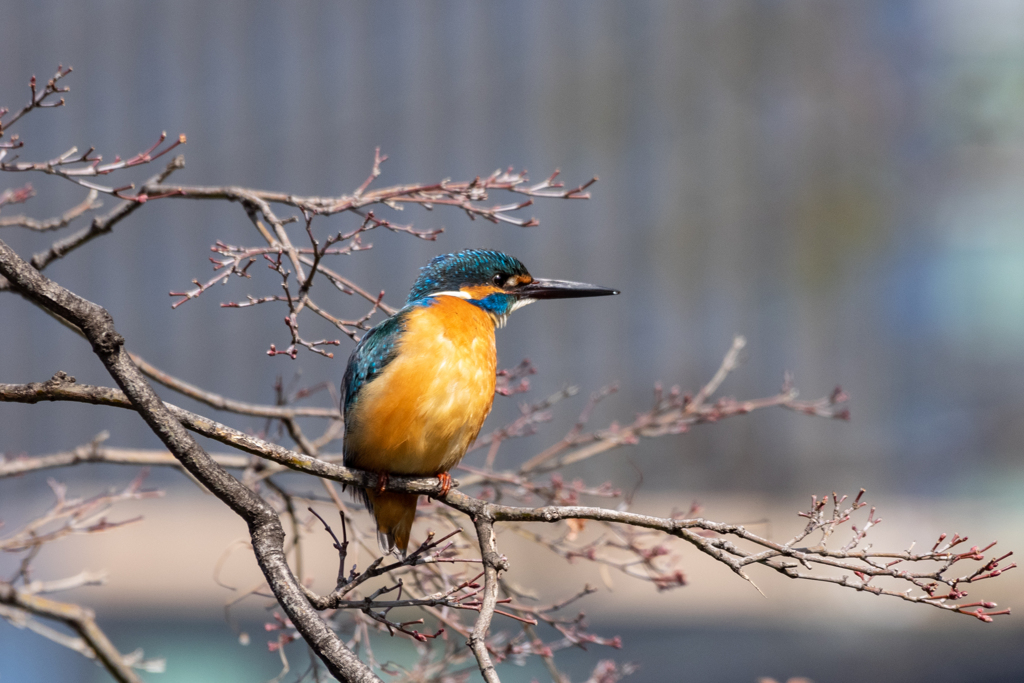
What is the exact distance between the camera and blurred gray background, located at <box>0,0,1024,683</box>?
19.7ft

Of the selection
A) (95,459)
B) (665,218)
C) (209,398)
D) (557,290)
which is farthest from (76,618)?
(665,218)

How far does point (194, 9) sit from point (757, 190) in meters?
3.58

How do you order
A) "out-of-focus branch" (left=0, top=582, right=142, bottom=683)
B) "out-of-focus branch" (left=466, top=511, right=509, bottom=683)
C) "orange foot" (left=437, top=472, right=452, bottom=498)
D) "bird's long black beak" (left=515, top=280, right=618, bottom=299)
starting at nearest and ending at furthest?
1. "out-of-focus branch" (left=466, top=511, right=509, bottom=683)
2. "orange foot" (left=437, top=472, right=452, bottom=498)
3. "out-of-focus branch" (left=0, top=582, right=142, bottom=683)
4. "bird's long black beak" (left=515, top=280, right=618, bottom=299)

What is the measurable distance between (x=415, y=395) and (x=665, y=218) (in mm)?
4438

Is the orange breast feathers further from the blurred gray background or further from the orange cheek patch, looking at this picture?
the blurred gray background

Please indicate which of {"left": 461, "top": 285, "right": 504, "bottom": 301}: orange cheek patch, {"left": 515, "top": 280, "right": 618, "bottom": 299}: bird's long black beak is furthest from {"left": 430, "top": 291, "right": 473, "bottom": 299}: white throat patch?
{"left": 515, "top": 280, "right": 618, "bottom": 299}: bird's long black beak

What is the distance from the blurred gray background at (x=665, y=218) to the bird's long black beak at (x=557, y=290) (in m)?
3.34

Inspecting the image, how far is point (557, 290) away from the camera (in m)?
2.38

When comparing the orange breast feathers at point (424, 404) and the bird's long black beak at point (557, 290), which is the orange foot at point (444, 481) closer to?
the orange breast feathers at point (424, 404)

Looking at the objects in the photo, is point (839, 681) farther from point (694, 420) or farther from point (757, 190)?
point (694, 420)

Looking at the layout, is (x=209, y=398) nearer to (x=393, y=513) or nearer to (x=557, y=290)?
(x=393, y=513)

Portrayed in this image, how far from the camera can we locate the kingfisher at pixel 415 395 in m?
2.06

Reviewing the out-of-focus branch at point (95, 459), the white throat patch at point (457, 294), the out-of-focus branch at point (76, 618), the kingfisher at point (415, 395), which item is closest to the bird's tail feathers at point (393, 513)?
the kingfisher at point (415, 395)

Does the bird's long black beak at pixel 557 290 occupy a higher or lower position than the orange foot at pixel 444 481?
higher
